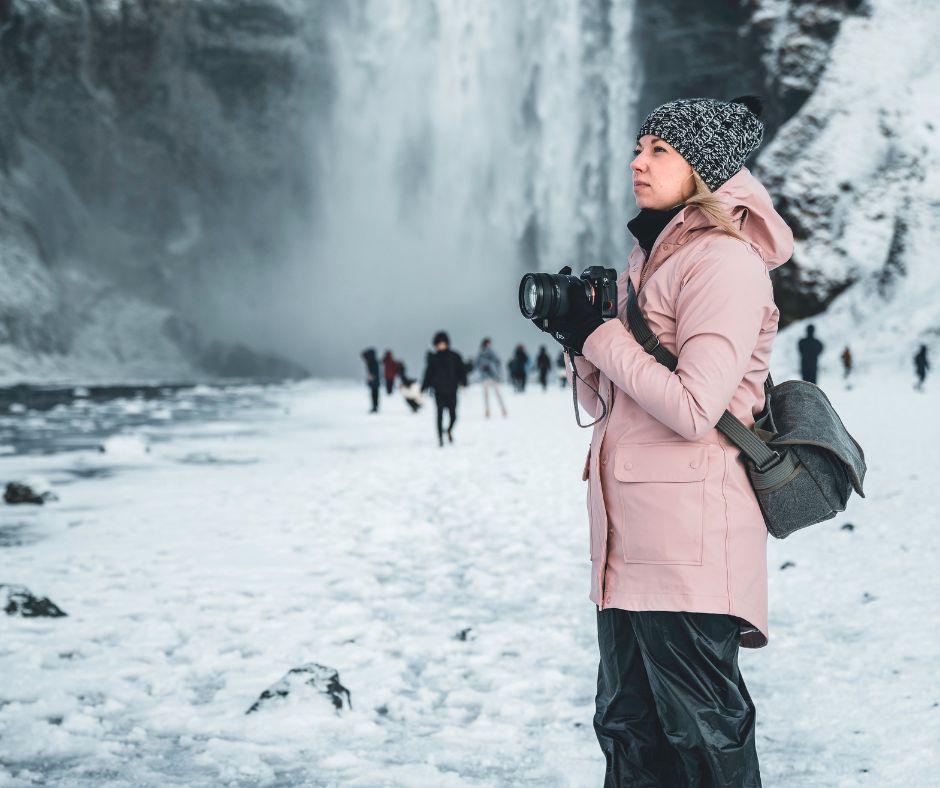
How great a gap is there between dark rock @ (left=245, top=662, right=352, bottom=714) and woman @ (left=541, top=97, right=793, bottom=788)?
5.73 feet

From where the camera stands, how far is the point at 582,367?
2244 mm

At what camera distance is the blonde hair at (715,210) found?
1.96 meters

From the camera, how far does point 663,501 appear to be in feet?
6.43

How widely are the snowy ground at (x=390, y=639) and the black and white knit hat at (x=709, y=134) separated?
2071mm

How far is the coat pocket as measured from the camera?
1938 mm

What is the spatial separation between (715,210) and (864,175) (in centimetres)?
4047

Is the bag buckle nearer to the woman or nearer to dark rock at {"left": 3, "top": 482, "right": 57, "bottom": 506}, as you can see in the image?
the woman

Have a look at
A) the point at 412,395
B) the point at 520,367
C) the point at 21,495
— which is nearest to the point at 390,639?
the point at 21,495

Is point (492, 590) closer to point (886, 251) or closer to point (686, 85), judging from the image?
point (886, 251)

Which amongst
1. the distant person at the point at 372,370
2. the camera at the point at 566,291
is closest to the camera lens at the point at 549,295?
the camera at the point at 566,291

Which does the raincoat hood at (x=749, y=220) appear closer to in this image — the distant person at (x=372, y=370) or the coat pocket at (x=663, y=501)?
the coat pocket at (x=663, y=501)

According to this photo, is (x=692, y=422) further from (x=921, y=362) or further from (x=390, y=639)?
(x=921, y=362)

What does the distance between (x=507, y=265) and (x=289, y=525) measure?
197 ft

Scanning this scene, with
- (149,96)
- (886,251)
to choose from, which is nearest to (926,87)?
(886,251)
